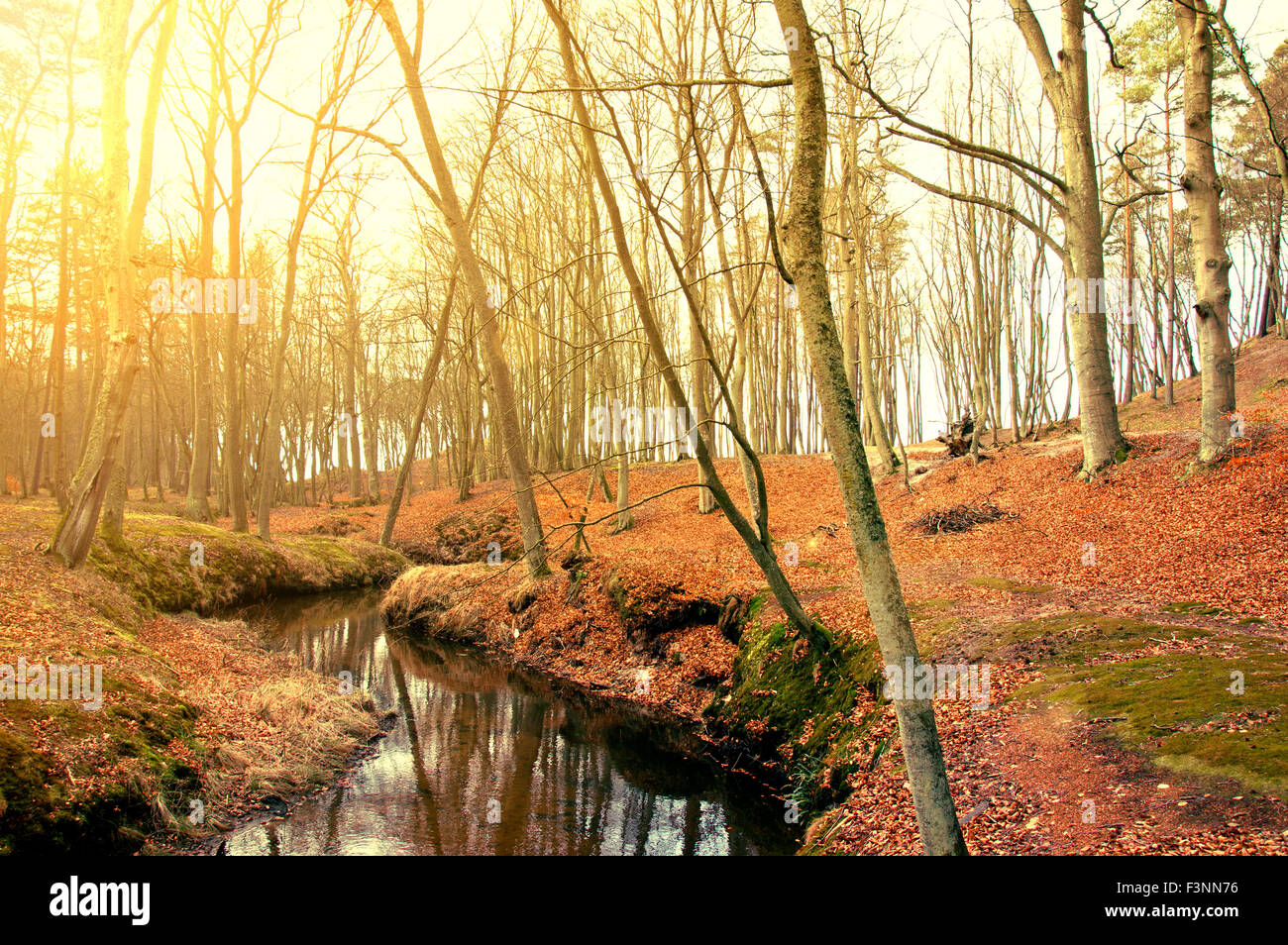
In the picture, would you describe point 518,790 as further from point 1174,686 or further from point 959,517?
point 959,517

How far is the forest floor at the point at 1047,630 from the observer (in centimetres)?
369

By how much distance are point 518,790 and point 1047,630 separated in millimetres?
5169

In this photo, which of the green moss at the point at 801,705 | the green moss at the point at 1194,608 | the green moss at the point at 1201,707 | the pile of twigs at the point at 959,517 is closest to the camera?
the green moss at the point at 1201,707

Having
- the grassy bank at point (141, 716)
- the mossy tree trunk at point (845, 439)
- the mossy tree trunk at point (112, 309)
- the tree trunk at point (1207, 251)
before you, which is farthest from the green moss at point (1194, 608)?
the mossy tree trunk at point (112, 309)

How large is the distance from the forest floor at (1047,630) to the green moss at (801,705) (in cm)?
11

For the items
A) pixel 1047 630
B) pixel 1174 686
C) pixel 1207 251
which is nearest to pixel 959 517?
pixel 1207 251

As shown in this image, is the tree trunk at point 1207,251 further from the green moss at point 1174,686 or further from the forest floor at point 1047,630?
the green moss at point 1174,686

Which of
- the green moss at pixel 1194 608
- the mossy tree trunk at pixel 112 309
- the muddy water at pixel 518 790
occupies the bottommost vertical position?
the muddy water at pixel 518 790

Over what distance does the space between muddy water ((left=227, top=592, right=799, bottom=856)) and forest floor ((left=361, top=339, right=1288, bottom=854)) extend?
891mm

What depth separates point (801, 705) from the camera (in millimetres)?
6945

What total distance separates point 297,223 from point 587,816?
648 inches

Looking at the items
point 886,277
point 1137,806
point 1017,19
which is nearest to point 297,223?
point 1017,19

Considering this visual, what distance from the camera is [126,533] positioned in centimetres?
1203
